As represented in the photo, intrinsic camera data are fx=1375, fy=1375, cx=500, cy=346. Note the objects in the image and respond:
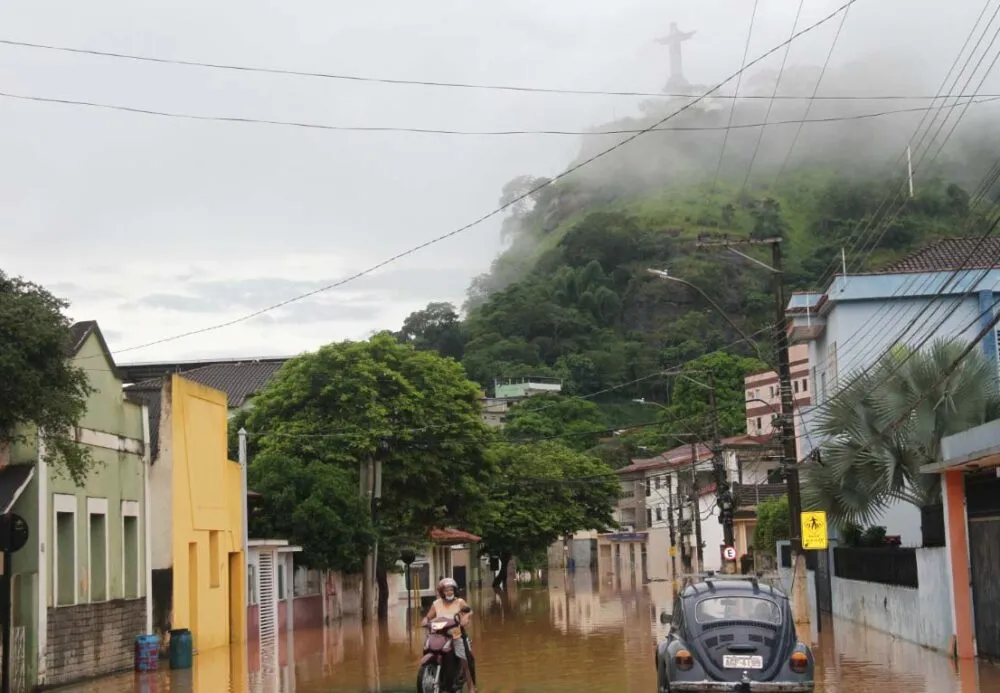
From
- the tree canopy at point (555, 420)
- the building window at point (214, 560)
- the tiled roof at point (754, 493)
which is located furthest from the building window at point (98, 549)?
the tree canopy at point (555, 420)

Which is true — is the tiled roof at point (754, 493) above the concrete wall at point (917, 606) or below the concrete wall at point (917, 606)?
above

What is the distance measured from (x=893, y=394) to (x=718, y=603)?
580 inches

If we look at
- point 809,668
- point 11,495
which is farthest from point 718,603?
point 11,495

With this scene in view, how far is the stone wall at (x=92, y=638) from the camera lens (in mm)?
22438

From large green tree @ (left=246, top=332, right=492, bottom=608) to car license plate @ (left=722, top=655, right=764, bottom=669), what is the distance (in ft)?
93.1

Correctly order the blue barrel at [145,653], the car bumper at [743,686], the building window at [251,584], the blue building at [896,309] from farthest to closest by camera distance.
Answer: the blue building at [896,309] < the building window at [251,584] < the blue barrel at [145,653] < the car bumper at [743,686]

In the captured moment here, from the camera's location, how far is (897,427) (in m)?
28.7

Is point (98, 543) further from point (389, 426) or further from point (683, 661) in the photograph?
point (389, 426)

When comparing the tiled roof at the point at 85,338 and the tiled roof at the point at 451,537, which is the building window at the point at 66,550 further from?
the tiled roof at the point at 451,537

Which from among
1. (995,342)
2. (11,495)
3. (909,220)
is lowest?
(11,495)

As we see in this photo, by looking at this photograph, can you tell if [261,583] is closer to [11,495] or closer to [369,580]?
[369,580]

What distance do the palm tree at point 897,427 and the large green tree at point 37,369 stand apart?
16268mm

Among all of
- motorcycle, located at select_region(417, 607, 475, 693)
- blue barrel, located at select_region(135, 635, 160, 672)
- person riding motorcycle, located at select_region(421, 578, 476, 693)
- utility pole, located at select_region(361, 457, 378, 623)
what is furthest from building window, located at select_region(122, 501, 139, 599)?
utility pole, located at select_region(361, 457, 378, 623)

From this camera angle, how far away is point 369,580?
1875 inches
